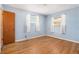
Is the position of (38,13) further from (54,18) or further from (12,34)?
(12,34)

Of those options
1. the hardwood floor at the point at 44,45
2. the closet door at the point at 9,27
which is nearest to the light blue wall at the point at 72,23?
the hardwood floor at the point at 44,45

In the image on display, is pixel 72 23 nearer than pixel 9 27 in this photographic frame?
No

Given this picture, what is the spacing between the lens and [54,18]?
3150 millimetres

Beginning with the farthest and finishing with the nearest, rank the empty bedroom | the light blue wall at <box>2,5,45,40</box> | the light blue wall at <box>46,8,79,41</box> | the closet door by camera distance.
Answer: the light blue wall at <box>46,8,79,41</box>, the light blue wall at <box>2,5,45,40</box>, the empty bedroom, the closet door

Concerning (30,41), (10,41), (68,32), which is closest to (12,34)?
(10,41)

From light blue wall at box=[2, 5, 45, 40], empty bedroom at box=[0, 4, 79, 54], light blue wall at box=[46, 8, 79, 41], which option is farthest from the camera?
light blue wall at box=[46, 8, 79, 41]

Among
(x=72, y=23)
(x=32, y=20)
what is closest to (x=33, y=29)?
(x=32, y=20)

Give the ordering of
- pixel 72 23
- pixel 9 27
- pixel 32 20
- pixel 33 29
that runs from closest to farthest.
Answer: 1. pixel 9 27
2. pixel 32 20
3. pixel 33 29
4. pixel 72 23

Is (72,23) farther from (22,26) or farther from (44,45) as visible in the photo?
(22,26)

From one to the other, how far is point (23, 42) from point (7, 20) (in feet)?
2.85

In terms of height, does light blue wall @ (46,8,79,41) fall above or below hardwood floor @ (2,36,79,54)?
above

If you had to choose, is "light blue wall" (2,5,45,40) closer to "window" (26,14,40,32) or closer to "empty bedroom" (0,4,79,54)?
"empty bedroom" (0,4,79,54)

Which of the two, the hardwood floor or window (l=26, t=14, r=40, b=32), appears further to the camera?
window (l=26, t=14, r=40, b=32)

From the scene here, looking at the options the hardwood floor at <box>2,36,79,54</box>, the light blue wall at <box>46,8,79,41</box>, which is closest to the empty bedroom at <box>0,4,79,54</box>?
the hardwood floor at <box>2,36,79,54</box>
